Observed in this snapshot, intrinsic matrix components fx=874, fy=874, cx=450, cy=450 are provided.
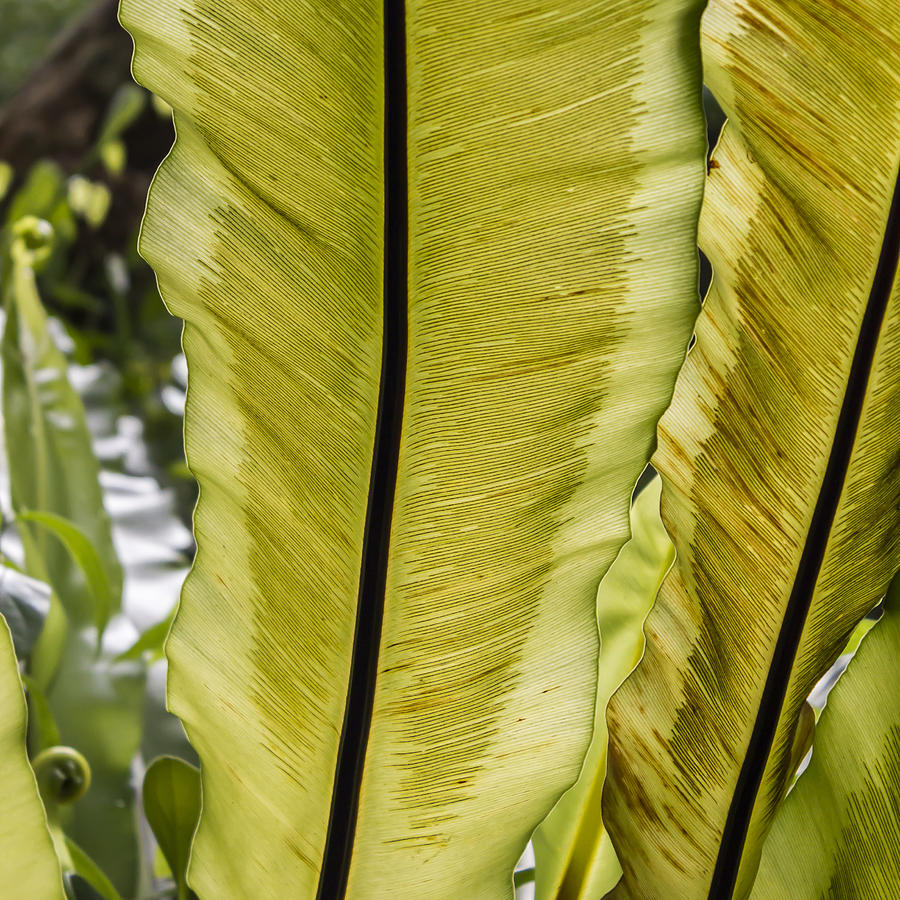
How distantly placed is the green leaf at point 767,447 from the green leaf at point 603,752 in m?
0.05

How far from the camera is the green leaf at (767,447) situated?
0.25m

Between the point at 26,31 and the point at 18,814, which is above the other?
the point at 18,814

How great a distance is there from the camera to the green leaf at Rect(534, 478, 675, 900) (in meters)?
0.42

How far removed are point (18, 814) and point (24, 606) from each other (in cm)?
23

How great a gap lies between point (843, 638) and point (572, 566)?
12cm

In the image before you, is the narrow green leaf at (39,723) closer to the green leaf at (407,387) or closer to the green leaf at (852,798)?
the green leaf at (407,387)

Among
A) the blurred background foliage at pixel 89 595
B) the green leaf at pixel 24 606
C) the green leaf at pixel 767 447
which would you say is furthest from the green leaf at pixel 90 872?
the green leaf at pixel 767 447

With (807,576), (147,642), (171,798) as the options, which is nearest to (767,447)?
(807,576)

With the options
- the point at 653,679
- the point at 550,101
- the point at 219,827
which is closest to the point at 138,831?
the point at 219,827

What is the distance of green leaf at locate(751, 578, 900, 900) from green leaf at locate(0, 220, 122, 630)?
0.42 meters

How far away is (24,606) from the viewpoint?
1.66 ft

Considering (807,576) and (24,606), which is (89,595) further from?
(807,576)

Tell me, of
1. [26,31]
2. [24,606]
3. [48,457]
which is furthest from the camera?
[26,31]

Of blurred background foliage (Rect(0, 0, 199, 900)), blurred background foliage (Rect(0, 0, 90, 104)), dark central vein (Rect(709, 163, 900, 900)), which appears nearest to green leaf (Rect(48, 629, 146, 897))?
blurred background foliage (Rect(0, 0, 199, 900))
